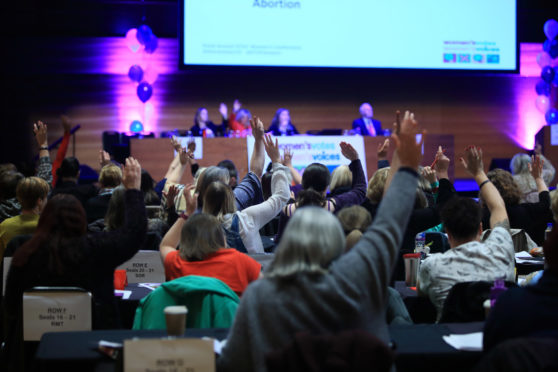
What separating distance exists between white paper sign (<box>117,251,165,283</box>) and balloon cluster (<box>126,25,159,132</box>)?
7.26 metres

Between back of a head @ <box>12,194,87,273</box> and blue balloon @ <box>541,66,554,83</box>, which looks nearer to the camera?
back of a head @ <box>12,194,87,273</box>

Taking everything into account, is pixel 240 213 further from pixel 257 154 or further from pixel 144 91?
pixel 144 91

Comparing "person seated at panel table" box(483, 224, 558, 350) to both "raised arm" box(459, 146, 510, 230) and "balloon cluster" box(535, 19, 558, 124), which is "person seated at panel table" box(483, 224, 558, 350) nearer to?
"raised arm" box(459, 146, 510, 230)

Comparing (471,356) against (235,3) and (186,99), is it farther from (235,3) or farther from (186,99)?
(186,99)

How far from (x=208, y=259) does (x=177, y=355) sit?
718mm

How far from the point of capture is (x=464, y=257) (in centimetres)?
280

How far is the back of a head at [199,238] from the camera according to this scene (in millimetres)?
2619

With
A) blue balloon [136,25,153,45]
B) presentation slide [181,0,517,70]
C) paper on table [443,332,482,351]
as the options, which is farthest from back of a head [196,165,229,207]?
blue balloon [136,25,153,45]

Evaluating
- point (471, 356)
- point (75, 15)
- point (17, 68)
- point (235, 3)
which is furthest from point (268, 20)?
point (471, 356)

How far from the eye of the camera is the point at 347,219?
2.85 metres

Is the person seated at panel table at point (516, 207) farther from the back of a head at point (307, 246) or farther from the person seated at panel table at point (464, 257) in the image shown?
the back of a head at point (307, 246)

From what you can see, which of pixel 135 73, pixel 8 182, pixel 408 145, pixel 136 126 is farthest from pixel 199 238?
pixel 135 73

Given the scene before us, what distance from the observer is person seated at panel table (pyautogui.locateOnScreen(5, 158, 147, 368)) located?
2455mm

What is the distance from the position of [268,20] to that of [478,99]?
15.2 ft
